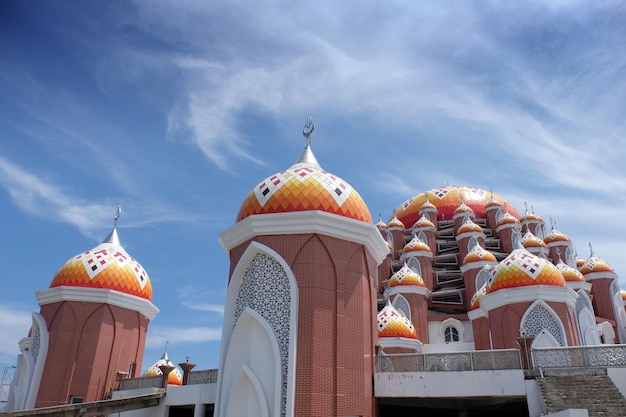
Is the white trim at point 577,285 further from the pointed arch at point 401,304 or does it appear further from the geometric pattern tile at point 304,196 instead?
the geometric pattern tile at point 304,196

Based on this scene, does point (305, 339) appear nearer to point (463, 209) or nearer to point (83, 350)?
point (83, 350)

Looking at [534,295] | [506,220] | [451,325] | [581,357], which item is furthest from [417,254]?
[581,357]

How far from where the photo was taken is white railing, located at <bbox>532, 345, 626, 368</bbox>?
10.2 m

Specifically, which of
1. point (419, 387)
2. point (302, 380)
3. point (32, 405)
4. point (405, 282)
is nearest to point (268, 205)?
point (302, 380)

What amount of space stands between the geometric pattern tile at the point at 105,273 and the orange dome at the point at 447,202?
75.9 ft

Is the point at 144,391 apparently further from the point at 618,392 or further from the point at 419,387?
the point at 618,392

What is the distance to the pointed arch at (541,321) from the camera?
53.2 ft

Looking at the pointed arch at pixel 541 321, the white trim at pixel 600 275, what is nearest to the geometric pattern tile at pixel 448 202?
the white trim at pixel 600 275

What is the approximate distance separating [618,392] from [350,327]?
5122 mm

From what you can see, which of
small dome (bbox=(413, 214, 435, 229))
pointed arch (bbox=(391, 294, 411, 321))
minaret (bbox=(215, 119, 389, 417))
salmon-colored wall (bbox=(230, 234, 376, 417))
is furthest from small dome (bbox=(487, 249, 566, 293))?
small dome (bbox=(413, 214, 435, 229))

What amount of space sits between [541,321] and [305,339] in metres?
9.69

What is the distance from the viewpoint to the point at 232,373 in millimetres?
11172

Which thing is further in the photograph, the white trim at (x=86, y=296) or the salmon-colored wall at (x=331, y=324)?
the white trim at (x=86, y=296)

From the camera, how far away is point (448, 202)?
3803cm
